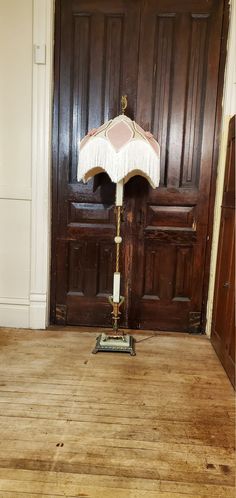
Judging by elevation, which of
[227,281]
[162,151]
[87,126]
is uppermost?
[87,126]

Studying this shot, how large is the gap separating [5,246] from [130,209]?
101 centimetres

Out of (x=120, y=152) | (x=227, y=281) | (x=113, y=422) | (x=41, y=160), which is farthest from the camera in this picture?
(x=41, y=160)

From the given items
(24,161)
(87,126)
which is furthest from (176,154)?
(24,161)

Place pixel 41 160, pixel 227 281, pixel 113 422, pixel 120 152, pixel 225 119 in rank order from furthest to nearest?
pixel 41 160 → pixel 225 119 → pixel 227 281 → pixel 120 152 → pixel 113 422

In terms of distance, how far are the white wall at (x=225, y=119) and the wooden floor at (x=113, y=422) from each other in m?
0.59

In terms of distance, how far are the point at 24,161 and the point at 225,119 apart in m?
1.51

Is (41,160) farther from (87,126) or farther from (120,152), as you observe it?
(120,152)

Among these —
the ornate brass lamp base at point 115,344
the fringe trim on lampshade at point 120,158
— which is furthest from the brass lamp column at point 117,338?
the fringe trim on lampshade at point 120,158

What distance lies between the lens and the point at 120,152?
7.27ft

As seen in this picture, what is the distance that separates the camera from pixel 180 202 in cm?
289

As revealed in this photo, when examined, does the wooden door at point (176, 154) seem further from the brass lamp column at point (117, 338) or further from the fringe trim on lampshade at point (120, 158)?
the fringe trim on lampshade at point (120, 158)

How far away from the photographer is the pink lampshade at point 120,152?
223 cm

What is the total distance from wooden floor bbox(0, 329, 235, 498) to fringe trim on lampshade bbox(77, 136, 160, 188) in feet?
3.97

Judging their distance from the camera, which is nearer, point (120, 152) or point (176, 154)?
point (120, 152)
